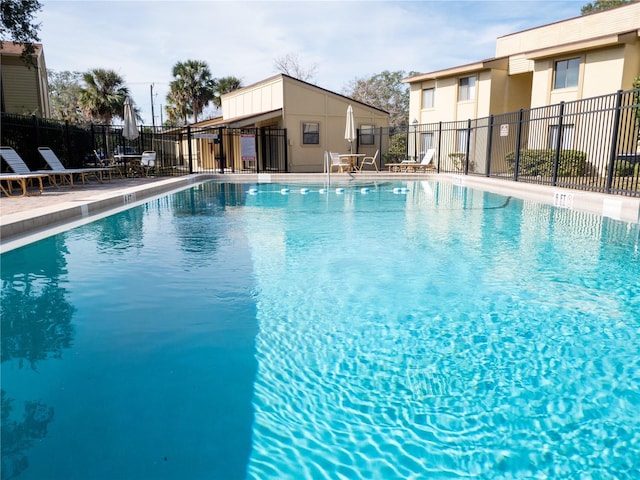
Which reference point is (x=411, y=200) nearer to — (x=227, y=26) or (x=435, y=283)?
(x=435, y=283)

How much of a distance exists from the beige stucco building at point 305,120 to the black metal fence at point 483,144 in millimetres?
315

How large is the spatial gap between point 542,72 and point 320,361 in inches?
823

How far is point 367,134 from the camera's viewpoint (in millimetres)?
23688

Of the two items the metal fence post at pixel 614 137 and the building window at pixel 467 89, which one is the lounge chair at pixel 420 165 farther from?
the metal fence post at pixel 614 137

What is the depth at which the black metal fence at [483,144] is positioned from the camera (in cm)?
1273

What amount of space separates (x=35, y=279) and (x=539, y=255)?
5.75m

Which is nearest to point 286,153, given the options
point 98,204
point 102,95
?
point 98,204

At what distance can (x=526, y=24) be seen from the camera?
2314cm

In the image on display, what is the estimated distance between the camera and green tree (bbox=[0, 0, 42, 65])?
44.4 feet

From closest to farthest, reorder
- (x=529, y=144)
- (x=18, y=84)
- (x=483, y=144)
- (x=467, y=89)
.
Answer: (x=18, y=84) → (x=529, y=144) → (x=483, y=144) → (x=467, y=89)

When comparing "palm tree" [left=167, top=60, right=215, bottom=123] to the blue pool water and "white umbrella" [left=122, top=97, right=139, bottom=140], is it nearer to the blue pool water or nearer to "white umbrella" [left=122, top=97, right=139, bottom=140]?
"white umbrella" [left=122, top=97, right=139, bottom=140]

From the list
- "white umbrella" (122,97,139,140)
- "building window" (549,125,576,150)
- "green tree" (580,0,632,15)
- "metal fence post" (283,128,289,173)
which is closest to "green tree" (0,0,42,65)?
"white umbrella" (122,97,139,140)

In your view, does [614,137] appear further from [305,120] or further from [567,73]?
[305,120]

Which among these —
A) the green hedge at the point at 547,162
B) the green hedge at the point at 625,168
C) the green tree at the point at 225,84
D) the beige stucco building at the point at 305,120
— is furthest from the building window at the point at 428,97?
the green tree at the point at 225,84
